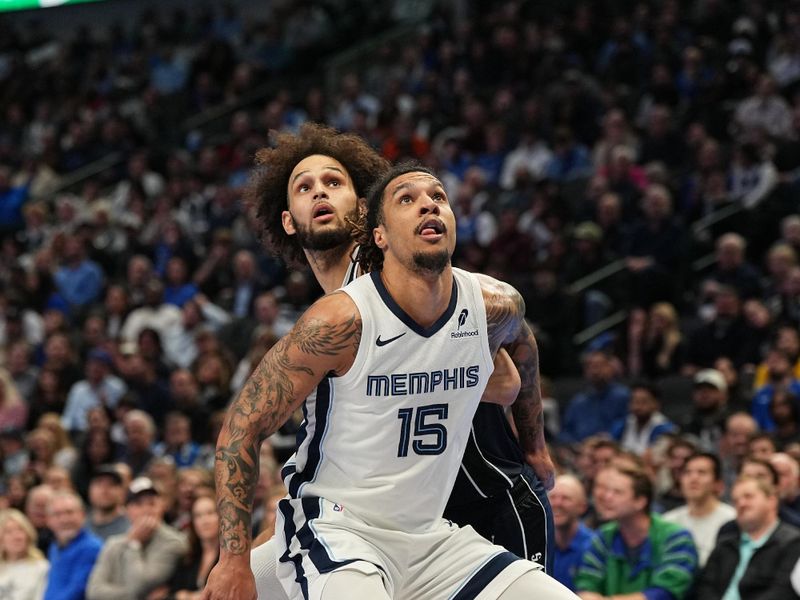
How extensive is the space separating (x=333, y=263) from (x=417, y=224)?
89 cm

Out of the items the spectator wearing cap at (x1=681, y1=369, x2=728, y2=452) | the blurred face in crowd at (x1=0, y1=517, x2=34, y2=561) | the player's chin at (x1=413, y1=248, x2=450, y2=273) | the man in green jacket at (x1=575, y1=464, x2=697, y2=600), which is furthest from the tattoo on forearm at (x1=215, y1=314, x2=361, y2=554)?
the spectator wearing cap at (x1=681, y1=369, x2=728, y2=452)

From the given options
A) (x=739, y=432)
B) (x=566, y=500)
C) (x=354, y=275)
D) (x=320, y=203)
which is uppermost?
(x=320, y=203)

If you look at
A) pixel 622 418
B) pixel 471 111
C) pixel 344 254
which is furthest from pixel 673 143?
pixel 344 254

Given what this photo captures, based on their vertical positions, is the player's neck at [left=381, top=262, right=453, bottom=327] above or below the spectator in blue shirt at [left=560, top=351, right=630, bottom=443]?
above

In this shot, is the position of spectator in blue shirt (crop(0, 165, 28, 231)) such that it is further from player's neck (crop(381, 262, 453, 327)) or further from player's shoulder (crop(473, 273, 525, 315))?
player's neck (crop(381, 262, 453, 327))

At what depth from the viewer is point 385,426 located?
4.68 meters

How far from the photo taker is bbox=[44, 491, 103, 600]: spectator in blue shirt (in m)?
9.37

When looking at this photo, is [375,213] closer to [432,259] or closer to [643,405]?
[432,259]

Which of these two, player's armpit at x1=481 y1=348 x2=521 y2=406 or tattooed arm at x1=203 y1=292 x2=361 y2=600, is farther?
player's armpit at x1=481 y1=348 x2=521 y2=406

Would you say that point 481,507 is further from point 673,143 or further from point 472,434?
point 673,143

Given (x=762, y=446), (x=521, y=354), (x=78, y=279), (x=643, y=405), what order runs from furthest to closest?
(x=78, y=279) → (x=643, y=405) → (x=762, y=446) → (x=521, y=354)

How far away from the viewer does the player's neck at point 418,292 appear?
4699mm

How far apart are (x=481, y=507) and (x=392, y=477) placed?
58 centimetres

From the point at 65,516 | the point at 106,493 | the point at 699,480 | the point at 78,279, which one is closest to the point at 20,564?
the point at 65,516
